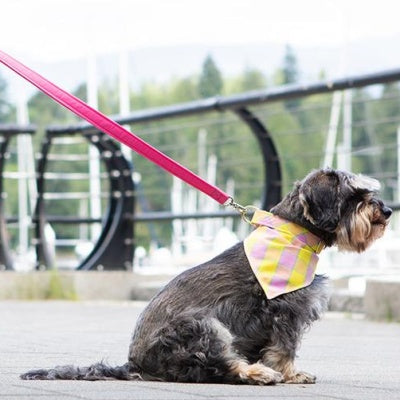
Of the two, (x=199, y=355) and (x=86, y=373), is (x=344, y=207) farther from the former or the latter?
(x=86, y=373)

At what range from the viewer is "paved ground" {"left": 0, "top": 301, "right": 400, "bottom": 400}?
4.78m

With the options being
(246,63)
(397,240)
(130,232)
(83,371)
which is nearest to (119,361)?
(83,371)

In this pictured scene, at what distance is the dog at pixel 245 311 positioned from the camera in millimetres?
5164

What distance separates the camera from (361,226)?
5.39 m

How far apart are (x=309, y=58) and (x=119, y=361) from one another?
90.2 meters

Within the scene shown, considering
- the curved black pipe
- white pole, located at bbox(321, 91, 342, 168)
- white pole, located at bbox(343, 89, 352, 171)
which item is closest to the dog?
white pole, located at bbox(321, 91, 342, 168)

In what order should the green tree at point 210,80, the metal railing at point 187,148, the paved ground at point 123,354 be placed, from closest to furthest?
the paved ground at point 123,354 → the metal railing at point 187,148 → the green tree at point 210,80

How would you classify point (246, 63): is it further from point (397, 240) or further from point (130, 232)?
point (130, 232)

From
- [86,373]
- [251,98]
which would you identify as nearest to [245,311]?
[86,373]

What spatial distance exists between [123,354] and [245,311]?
1724 mm

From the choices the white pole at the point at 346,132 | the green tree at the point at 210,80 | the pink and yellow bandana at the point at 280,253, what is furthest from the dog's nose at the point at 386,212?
the green tree at the point at 210,80

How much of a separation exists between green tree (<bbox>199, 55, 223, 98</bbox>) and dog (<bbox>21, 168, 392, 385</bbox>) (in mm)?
69926

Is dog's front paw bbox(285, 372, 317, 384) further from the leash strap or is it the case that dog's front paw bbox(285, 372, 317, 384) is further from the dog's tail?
the leash strap

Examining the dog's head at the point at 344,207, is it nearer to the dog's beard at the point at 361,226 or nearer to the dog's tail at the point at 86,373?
the dog's beard at the point at 361,226
